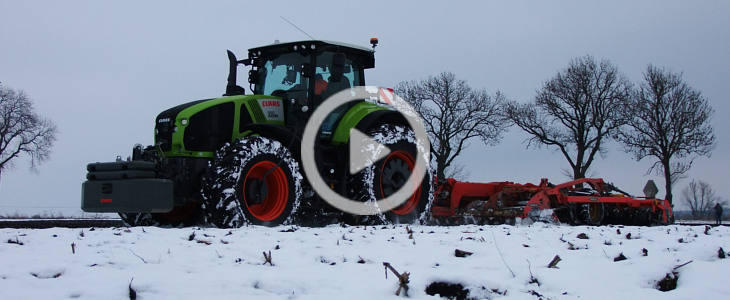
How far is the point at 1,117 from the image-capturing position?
34.6 meters

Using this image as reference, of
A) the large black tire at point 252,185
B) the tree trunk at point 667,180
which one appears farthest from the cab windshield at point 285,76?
the tree trunk at point 667,180

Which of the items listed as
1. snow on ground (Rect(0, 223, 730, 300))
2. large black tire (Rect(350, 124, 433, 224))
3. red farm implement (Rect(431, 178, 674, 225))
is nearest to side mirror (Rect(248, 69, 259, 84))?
large black tire (Rect(350, 124, 433, 224))

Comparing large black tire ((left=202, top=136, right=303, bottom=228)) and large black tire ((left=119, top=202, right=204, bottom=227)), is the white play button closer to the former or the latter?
large black tire ((left=202, top=136, right=303, bottom=228))

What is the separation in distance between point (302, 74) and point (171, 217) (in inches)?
109

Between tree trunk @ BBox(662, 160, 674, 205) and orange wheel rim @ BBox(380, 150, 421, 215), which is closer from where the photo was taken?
orange wheel rim @ BBox(380, 150, 421, 215)

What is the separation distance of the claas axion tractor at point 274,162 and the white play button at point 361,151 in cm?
5

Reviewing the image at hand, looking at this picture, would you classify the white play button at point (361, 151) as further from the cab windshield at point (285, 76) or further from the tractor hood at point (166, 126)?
the tractor hood at point (166, 126)

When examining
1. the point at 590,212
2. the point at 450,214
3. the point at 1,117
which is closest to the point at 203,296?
the point at 450,214

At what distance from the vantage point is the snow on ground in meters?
3.13

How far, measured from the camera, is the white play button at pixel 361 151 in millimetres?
9148

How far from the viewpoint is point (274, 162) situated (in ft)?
27.2

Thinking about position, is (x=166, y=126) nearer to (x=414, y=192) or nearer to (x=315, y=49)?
(x=315, y=49)

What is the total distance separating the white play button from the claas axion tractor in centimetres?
5

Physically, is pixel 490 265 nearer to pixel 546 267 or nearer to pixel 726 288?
pixel 546 267
